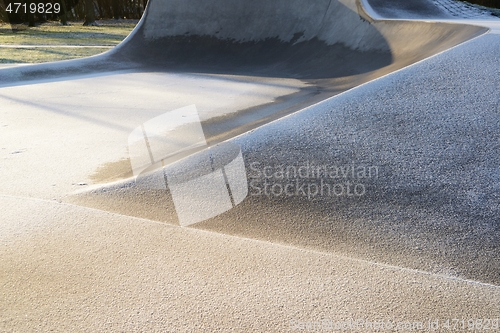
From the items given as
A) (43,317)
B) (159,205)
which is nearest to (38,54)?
(159,205)

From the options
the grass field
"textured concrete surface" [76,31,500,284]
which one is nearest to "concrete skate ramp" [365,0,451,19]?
"textured concrete surface" [76,31,500,284]

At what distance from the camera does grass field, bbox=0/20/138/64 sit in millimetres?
8953

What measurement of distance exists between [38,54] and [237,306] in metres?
8.61

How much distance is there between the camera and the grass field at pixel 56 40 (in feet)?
29.4

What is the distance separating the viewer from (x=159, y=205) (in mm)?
2561

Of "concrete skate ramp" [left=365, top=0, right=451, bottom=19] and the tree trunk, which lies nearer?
"concrete skate ramp" [left=365, top=0, right=451, bottom=19]

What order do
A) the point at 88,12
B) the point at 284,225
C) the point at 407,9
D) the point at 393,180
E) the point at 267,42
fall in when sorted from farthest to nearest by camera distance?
the point at 88,12, the point at 407,9, the point at 267,42, the point at 393,180, the point at 284,225

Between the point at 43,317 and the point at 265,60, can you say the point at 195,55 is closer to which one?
the point at 265,60

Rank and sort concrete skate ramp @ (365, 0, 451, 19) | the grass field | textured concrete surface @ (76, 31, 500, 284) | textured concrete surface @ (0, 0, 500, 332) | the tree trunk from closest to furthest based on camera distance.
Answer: textured concrete surface @ (0, 0, 500, 332), textured concrete surface @ (76, 31, 500, 284), concrete skate ramp @ (365, 0, 451, 19), the grass field, the tree trunk

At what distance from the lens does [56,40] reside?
11469mm

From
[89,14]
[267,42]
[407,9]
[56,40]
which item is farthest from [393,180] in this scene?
[89,14]

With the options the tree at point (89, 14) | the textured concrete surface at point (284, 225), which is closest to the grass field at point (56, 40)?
the tree at point (89, 14)

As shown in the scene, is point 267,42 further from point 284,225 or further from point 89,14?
point 89,14

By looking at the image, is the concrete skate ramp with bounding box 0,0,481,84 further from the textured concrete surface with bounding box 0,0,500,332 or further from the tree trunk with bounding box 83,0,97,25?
the tree trunk with bounding box 83,0,97,25
